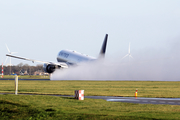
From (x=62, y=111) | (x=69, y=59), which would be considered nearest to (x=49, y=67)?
(x=69, y=59)

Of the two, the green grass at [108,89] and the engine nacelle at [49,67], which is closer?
the green grass at [108,89]

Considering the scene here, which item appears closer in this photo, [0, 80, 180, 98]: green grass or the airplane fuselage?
[0, 80, 180, 98]: green grass

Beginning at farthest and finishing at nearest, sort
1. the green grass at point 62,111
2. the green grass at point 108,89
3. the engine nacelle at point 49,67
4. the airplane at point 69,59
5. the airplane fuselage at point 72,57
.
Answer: the engine nacelle at point 49,67 → the airplane fuselage at point 72,57 → the airplane at point 69,59 → the green grass at point 108,89 → the green grass at point 62,111

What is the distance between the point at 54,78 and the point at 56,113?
235 ft

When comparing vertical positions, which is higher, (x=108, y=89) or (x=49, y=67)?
(x=49, y=67)

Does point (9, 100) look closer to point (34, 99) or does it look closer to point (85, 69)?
point (34, 99)

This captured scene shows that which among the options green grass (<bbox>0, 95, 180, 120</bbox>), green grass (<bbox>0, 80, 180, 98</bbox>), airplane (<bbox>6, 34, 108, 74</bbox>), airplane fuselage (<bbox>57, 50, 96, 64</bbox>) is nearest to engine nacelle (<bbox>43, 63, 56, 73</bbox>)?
airplane (<bbox>6, 34, 108, 74</bbox>)

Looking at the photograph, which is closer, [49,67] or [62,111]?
[62,111]

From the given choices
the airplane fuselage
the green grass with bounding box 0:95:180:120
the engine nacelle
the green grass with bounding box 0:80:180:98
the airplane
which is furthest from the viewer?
the engine nacelle

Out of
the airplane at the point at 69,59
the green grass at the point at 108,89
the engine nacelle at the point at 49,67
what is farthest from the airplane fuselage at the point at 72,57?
the green grass at the point at 108,89

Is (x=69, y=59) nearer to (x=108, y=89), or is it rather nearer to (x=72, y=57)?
(x=72, y=57)

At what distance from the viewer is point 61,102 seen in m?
31.7

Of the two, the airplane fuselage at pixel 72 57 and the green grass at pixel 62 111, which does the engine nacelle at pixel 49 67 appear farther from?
the green grass at pixel 62 111

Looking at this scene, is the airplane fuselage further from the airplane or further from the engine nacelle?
the engine nacelle
